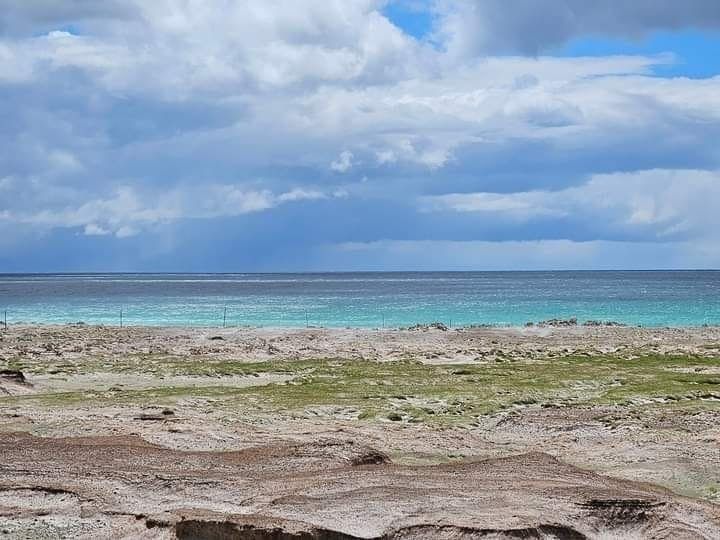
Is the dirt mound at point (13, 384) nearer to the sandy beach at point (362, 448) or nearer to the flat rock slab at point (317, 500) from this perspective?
the sandy beach at point (362, 448)

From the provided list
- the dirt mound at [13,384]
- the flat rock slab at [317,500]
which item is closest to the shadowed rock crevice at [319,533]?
the flat rock slab at [317,500]

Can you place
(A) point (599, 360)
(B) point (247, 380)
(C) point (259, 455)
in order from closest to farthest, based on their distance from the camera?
1. (C) point (259, 455)
2. (B) point (247, 380)
3. (A) point (599, 360)

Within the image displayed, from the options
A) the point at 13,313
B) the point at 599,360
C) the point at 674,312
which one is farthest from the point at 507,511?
the point at 13,313

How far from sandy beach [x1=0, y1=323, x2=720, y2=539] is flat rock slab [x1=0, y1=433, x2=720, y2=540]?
0.08 feet

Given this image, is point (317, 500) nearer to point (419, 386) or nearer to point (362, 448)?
point (362, 448)

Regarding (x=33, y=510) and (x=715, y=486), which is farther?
(x=715, y=486)

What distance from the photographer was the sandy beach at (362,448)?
32.6 ft

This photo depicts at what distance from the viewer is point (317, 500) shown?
10.3 meters

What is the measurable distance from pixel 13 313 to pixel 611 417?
77.7 metres

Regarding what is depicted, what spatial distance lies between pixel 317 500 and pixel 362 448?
3.07 m

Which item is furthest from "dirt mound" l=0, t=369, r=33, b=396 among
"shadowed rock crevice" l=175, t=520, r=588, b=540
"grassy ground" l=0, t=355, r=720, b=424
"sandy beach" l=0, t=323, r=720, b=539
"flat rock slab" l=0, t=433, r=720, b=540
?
"shadowed rock crevice" l=175, t=520, r=588, b=540

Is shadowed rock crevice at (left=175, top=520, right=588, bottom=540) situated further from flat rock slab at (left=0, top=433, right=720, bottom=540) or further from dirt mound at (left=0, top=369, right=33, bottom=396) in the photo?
dirt mound at (left=0, top=369, right=33, bottom=396)

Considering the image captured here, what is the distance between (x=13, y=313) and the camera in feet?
284

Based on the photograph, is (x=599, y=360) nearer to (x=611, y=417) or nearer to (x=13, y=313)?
(x=611, y=417)
